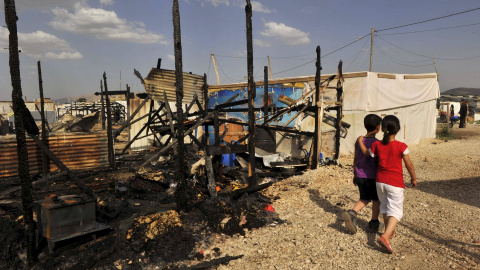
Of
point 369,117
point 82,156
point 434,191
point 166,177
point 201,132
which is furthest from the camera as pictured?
point 201,132

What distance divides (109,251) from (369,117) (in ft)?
14.8

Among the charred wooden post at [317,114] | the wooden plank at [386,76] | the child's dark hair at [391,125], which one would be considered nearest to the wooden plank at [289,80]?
the wooden plank at [386,76]

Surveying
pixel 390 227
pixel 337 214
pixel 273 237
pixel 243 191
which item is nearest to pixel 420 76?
pixel 337 214

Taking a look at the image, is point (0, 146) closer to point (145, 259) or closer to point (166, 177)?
point (166, 177)

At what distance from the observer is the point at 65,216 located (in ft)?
15.3

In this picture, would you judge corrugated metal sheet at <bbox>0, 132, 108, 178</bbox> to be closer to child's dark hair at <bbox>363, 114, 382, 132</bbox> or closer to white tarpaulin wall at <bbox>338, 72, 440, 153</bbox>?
child's dark hair at <bbox>363, 114, 382, 132</bbox>

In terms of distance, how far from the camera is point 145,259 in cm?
433

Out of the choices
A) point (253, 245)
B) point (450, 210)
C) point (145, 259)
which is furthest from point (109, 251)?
point (450, 210)

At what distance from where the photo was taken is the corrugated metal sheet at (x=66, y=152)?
962 centimetres

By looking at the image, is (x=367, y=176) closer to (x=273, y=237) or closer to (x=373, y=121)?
(x=373, y=121)

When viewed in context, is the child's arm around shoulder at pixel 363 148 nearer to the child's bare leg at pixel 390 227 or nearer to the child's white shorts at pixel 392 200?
the child's white shorts at pixel 392 200

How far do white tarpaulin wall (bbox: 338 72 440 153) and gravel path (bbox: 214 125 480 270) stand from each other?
5.91 meters

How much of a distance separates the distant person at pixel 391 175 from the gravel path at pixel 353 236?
0.44 m

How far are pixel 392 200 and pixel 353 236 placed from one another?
96 cm
